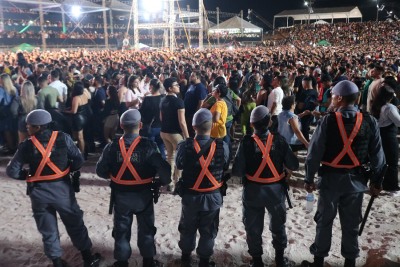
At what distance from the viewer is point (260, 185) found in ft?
12.7

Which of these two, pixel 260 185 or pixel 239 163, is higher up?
pixel 239 163

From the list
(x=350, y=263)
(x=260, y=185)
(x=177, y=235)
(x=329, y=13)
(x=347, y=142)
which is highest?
(x=329, y=13)

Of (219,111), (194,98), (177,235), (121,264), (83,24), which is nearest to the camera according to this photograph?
(121,264)

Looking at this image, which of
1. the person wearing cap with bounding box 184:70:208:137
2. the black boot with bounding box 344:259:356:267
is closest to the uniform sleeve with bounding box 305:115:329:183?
the black boot with bounding box 344:259:356:267

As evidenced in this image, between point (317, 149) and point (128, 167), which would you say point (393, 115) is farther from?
point (128, 167)

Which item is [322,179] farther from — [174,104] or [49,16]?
[49,16]

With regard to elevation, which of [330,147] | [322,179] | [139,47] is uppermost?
[139,47]

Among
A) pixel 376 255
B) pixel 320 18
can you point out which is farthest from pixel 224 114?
pixel 320 18

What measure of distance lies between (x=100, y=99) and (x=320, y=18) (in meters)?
60.6

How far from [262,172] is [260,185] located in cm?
14

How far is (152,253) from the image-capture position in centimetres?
400

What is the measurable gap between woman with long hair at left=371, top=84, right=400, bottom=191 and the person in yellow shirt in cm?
232

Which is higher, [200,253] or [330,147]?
[330,147]

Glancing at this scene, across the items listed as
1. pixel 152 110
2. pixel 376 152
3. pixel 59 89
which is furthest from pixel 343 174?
pixel 59 89
